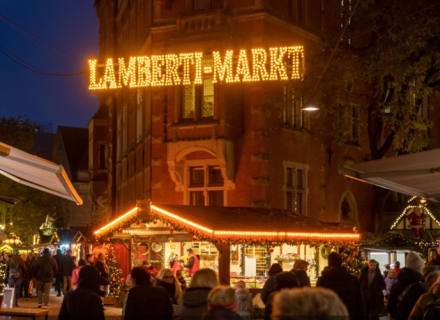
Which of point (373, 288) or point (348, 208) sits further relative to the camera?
point (348, 208)

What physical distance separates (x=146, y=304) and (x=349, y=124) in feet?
77.2

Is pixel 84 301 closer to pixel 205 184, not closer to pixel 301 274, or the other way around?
pixel 301 274

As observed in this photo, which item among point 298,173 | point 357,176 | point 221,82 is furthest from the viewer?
point 298,173

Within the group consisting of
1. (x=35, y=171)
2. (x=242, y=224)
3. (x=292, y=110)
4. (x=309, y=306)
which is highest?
(x=292, y=110)

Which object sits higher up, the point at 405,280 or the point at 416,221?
the point at 416,221

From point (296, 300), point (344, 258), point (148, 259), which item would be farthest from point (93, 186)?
point (296, 300)

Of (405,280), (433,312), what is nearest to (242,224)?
(405,280)

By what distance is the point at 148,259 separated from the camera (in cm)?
2398

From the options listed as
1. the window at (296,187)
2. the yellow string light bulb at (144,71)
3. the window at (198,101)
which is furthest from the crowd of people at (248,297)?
the window at (296,187)

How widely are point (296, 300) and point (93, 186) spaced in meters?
42.1

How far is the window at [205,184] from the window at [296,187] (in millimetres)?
2422

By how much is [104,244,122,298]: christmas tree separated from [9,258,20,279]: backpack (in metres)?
3.73

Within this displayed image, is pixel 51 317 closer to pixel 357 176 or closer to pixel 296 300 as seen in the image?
Answer: pixel 357 176

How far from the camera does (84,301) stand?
8664 mm
